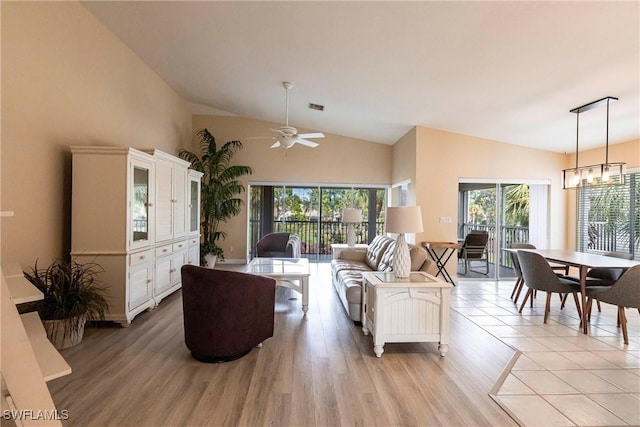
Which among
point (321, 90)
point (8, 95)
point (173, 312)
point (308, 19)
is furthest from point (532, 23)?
point (173, 312)

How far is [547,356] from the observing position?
114 inches

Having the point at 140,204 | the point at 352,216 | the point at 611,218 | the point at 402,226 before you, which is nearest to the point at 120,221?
the point at 140,204

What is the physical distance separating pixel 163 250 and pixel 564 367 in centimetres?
448

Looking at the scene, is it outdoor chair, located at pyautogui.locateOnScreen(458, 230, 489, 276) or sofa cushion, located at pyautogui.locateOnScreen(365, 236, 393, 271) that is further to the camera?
outdoor chair, located at pyautogui.locateOnScreen(458, 230, 489, 276)

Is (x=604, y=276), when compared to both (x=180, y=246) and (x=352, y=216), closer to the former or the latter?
(x=352, y=216)

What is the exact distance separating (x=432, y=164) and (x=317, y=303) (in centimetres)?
319

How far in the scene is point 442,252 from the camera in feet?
19.6

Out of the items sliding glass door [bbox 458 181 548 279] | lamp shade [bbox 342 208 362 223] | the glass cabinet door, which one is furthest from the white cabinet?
sliding glass door [bbox 458 181 548 279]

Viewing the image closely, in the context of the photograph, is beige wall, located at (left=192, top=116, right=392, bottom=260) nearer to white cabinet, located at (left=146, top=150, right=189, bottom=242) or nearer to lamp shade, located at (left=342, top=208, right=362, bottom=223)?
lamp shade, located at (left=342, top=208, right=362, bottom=223)

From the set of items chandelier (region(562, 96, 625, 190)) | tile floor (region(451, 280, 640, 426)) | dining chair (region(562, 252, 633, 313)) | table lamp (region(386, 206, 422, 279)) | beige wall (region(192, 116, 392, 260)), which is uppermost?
beige wall (region(192, 116, 392, 260))

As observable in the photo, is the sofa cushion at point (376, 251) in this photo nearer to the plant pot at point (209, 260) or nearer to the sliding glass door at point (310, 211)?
the sliding glass door at point (310, 211)

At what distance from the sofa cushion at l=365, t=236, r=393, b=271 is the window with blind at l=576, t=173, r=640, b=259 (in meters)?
3.65

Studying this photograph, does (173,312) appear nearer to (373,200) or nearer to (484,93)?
(484,93)

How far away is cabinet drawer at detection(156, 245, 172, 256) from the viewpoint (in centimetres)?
423
